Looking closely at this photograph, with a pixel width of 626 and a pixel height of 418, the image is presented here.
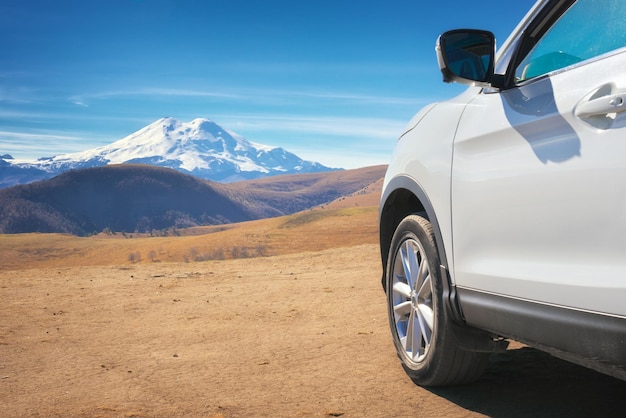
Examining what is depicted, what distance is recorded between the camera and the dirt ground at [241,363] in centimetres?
324

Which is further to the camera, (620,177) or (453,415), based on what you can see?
(453,415)

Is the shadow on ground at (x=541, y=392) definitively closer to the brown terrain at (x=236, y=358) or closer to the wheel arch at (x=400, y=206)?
the brown terrain at (x=236, y=358)

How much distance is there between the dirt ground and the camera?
10.6 ft

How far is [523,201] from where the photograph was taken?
2.39m

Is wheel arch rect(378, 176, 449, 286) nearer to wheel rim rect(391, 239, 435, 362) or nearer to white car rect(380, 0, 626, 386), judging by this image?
white car rect(380, 0, 626, 386)

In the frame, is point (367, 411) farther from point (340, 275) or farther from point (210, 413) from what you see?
point (340, 275)

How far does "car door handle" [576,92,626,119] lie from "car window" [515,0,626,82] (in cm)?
29

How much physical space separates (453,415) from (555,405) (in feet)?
1.71

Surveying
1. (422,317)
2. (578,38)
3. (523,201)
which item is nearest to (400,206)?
(422,317)

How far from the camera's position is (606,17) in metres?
2.33

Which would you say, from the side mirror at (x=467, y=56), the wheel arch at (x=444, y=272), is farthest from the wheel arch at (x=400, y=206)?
the side mirror at (x=467, y=56)

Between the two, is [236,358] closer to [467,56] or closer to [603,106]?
[467,56]

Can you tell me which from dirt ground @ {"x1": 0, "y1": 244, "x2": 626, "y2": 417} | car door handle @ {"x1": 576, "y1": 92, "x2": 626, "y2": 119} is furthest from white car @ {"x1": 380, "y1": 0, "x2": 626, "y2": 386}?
dirt ground @ {"x1": 0, "y1": 244, "x2": 626, "y2": 417}

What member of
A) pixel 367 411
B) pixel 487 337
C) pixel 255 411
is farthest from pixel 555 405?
pixel 255 411
